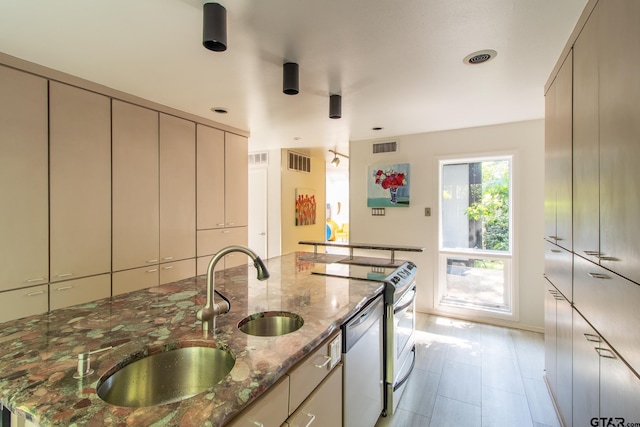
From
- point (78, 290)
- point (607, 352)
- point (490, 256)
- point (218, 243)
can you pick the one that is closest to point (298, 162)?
point (218, 243)

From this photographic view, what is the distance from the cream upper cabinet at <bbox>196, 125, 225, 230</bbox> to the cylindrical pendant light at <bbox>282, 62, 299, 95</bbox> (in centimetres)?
185

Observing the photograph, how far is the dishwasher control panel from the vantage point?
1303 millimetres

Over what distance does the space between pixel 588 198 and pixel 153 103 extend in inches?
135

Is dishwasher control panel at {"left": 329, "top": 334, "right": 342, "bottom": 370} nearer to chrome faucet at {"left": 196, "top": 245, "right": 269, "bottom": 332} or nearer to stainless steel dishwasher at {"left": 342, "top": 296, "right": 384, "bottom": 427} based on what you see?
stainless steel dishwasher at {"left": 342, "top": 296, "right": 384, "bottom": 427}

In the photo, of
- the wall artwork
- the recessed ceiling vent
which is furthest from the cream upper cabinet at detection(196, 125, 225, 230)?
the recessed ceiling vent

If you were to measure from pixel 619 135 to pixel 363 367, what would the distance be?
1.52 meters

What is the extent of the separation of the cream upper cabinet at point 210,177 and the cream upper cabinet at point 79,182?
97 centimetres

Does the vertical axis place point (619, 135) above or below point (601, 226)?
above

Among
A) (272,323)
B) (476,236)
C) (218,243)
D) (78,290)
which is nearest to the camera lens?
(272,323)

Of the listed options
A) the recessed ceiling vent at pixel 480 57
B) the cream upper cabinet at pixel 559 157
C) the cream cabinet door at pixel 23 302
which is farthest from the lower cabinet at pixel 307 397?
the cream cabinet door at pixel 23 302

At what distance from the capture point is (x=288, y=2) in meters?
1.49

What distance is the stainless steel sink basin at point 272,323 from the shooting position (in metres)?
1.39

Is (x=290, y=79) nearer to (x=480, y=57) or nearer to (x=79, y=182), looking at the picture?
(x=480, y=57)

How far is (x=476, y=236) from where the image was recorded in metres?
3.92
